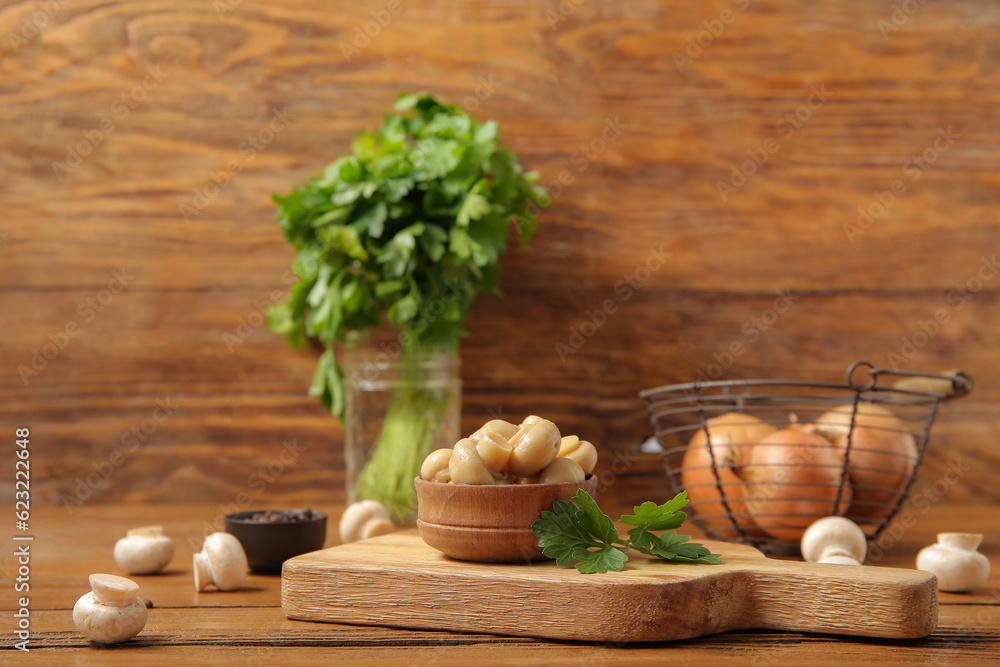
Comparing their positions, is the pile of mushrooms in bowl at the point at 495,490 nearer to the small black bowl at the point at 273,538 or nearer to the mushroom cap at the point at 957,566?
the small black bowl at the point at 273,538

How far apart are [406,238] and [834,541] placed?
68 centimetres

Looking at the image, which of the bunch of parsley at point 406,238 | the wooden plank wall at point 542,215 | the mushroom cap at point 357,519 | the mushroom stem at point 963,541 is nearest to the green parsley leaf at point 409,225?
the bunch of parsley at point 406,238

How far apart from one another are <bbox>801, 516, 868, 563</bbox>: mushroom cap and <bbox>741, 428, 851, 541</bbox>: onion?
0.07m

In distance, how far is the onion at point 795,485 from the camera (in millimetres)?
1036

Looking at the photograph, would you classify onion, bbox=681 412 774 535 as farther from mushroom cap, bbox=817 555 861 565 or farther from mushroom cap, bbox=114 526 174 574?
mushroom cap, bbox=114 526 174 574

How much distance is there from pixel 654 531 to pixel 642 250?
0.72m

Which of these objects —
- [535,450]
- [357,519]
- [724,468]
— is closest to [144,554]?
[357,519]

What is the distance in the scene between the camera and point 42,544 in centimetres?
115

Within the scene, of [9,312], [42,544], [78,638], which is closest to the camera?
[78,638]

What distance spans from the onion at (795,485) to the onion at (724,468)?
0.08 feet

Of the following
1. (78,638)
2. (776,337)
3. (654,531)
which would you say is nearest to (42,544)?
(78,638)

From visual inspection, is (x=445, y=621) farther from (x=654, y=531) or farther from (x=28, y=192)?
(x=28, y=192)

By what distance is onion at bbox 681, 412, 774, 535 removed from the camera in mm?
1081

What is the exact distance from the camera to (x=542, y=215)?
4.77 ft
